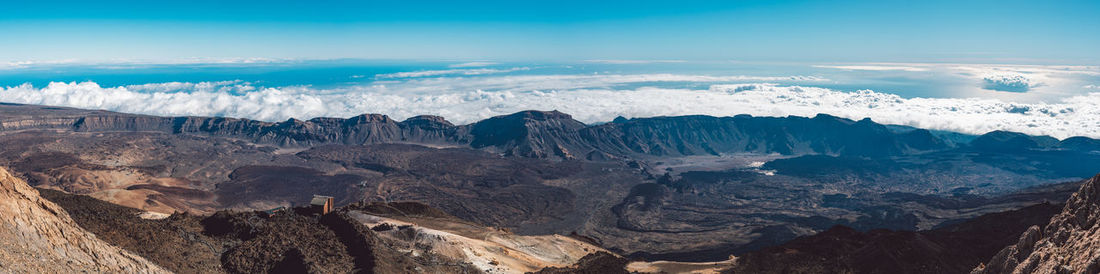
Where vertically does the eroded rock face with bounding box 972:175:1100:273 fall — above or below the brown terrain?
above

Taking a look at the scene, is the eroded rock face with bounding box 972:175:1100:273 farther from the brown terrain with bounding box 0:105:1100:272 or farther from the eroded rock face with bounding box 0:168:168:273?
the eroded rock face with bounding box 0:168:168:273

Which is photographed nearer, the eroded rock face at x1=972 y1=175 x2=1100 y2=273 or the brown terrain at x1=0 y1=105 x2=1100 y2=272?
the eroded rock face at x1=972 y1=175 x2=1100 y2=273

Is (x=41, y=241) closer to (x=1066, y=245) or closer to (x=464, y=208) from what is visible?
(x=1066, y=245)

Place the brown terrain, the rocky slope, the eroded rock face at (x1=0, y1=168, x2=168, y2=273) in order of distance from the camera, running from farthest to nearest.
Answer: the rocky slope, the brown terrain, the eroded rock face at (x1=0, y1=168, x2=168, y2=273)

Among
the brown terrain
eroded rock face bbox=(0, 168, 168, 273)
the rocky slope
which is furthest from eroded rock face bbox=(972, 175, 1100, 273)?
eroded rock face bbox=(0, 168, 168, 273)

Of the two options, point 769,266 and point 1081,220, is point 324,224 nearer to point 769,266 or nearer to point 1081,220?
point 769,266

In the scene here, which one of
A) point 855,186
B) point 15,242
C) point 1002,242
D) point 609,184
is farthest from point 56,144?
point 855,186
